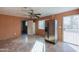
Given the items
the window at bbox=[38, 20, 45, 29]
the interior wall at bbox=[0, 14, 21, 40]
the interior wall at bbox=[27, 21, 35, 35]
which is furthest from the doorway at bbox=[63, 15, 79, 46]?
the interior wall at bbox=[27, 21, 35, 35]

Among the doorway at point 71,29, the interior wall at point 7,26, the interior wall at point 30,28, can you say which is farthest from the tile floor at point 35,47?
the interior wall at point 30,28

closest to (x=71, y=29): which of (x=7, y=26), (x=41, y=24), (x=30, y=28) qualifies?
(x=7, y=26)

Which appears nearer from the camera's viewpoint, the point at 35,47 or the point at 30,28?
the point at 35,47

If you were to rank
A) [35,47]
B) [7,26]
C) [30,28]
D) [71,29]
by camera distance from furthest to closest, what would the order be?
[30,28] < [7,26] < [71,29] < [35,47]

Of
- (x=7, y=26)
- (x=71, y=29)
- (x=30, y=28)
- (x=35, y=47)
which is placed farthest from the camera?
(x=30, y=28)

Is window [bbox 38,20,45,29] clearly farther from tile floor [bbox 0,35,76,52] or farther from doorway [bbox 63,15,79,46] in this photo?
tile floor [bbox 0,35,76,52]

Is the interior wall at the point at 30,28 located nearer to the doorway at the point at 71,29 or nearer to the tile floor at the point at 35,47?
Result: the doorway at the point at 71,29

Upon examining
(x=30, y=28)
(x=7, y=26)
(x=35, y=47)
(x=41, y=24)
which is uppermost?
(x=41, y=24)

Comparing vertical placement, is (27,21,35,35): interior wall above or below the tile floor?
above

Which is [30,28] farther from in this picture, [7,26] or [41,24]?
[7,26]

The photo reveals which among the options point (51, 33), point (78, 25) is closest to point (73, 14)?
point (78, 25)

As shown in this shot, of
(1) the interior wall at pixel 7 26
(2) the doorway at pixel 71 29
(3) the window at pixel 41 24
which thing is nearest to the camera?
(2) the doorway at pixel 71 29

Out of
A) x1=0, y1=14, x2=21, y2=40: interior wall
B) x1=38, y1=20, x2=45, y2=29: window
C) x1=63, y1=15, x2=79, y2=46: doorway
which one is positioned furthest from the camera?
x1=38, y1=20, x2=45, y2=29: window
